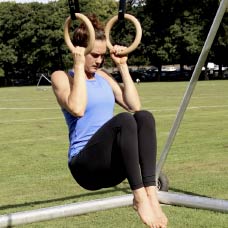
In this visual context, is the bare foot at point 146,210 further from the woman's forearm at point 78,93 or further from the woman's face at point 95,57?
the woman's face at point 95,57

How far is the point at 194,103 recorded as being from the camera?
988 inches

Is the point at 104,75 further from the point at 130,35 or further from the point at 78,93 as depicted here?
the point at 130,35

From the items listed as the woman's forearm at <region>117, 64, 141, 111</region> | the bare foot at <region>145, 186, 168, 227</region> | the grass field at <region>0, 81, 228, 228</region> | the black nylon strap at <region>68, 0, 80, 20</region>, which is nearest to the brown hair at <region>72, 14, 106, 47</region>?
the black nylon strap at <region>68, 0, 80, 20</region>

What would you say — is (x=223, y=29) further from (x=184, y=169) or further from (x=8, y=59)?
(x=184, y=169)

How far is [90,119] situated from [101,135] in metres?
0.35

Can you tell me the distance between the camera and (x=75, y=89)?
5.34 meters

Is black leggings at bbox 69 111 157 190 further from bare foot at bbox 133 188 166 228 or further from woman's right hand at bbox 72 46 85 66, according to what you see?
woman's right hand at bbox 72 46 85 66

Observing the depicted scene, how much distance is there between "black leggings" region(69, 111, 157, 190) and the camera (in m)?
5.13

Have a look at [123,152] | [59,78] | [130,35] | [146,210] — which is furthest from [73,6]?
[130,35]

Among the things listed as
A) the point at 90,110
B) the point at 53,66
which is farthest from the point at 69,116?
the point at 53,66

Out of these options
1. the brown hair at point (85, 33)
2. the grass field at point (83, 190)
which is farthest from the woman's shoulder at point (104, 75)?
the grass field at point (83, 190)

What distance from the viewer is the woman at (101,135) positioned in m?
5.18

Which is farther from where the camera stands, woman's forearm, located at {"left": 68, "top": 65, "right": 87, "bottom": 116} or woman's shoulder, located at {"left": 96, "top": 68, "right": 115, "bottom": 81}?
woman's shoulder, located at {"left": 96, "top": 68, "right": 115, "bottom": 81}

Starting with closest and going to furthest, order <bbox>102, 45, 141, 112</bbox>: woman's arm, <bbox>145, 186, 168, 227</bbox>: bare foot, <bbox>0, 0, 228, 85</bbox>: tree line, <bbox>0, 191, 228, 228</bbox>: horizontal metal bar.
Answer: <bbox>145, 186, 168, 227</bbox>: bare foot
<bbox>0, 191, 228, 228</bbox>: horizontal metal bar
<bbox>102, 45, 141, 112</bbox>: woman's arm
<bbox>0, 0, 228, 85</bbox>: tree line
